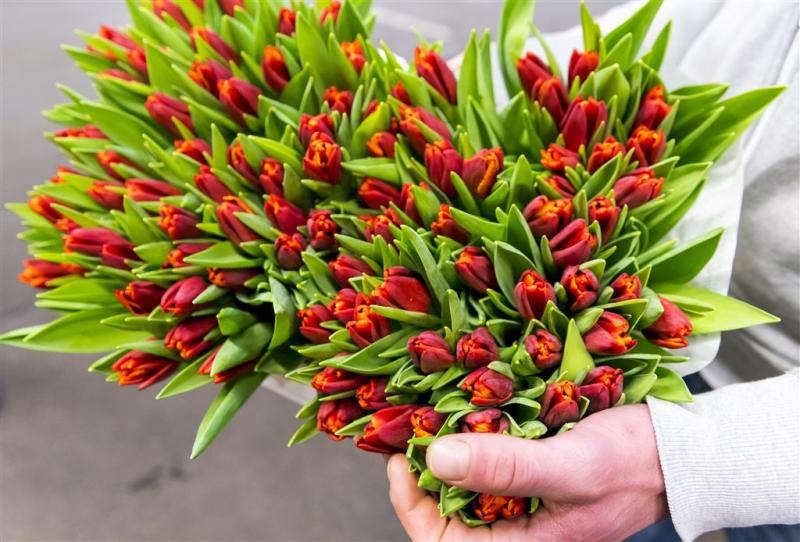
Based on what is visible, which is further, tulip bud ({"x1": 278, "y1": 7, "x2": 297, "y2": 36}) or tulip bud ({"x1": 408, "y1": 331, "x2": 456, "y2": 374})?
tulip bud ({"x1": 278, "y1": 7, "x2": 297, "y2": 36})

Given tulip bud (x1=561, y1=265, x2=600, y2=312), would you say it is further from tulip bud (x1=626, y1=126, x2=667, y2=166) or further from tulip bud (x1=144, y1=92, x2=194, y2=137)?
tulip bud (x1=144, y1=92, x2=194, y2=137)

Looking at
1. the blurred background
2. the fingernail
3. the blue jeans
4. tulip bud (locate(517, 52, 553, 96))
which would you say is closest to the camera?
the fingernail

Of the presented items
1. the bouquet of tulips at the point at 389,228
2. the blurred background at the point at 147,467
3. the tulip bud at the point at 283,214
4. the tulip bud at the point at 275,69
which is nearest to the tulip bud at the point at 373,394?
the bouquet of tulips at the point at 389,228

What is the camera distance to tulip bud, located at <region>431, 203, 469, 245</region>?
1.15 feet

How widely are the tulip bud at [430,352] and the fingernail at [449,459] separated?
40 mm

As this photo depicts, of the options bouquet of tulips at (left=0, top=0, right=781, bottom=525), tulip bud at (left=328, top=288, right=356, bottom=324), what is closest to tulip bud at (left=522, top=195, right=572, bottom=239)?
bouquet of tulips at (left=0, top=0, right=781, bottom=525)

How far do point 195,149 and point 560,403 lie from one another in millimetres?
266

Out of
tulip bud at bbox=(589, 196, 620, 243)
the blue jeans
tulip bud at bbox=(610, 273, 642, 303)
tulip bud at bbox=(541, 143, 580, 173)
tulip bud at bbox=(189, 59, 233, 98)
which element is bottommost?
the blue jeans

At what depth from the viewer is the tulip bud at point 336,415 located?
35 cm

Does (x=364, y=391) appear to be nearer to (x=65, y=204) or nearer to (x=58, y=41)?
(x=65, y=204)

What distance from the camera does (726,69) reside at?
0.49m

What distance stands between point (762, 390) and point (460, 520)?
209 mm

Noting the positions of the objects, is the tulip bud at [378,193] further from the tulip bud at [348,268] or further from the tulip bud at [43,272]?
the tulip bud at [43,272]

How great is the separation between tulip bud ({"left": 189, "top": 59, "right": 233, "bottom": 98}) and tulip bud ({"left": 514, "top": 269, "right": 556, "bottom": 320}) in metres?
0.24
